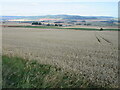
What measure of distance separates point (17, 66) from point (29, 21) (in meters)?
54.3

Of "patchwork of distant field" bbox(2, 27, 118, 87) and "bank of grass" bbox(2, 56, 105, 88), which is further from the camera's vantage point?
"patchwork of distant field" bbox(2, 27, 118, 87)

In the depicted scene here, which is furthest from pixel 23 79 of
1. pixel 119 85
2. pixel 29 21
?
pixel 29 21

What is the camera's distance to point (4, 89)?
474cm

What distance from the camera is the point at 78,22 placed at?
6256 cm

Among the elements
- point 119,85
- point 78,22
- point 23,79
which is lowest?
point 119,85

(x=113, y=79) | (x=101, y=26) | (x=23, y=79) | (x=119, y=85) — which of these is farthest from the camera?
(x=101, y=26)

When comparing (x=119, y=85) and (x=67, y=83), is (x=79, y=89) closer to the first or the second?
(x=67, y=83)

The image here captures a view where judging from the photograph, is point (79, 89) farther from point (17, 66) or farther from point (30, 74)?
point (17, 66)

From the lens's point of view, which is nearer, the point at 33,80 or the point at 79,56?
the point at 33,80

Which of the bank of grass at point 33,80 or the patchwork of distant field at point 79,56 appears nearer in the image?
the bank of grass at point 33,80

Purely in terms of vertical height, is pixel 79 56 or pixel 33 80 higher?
pixel 33 80

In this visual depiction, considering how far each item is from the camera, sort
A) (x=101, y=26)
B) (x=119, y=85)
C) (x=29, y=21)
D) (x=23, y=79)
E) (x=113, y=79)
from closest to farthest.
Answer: (x=23, y=79), (x=119, y=85), (x=113, y=79), (x=29, y=21), (x=101, y=26)

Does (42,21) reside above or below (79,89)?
above

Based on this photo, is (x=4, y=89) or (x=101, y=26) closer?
(x=4, y=89)
